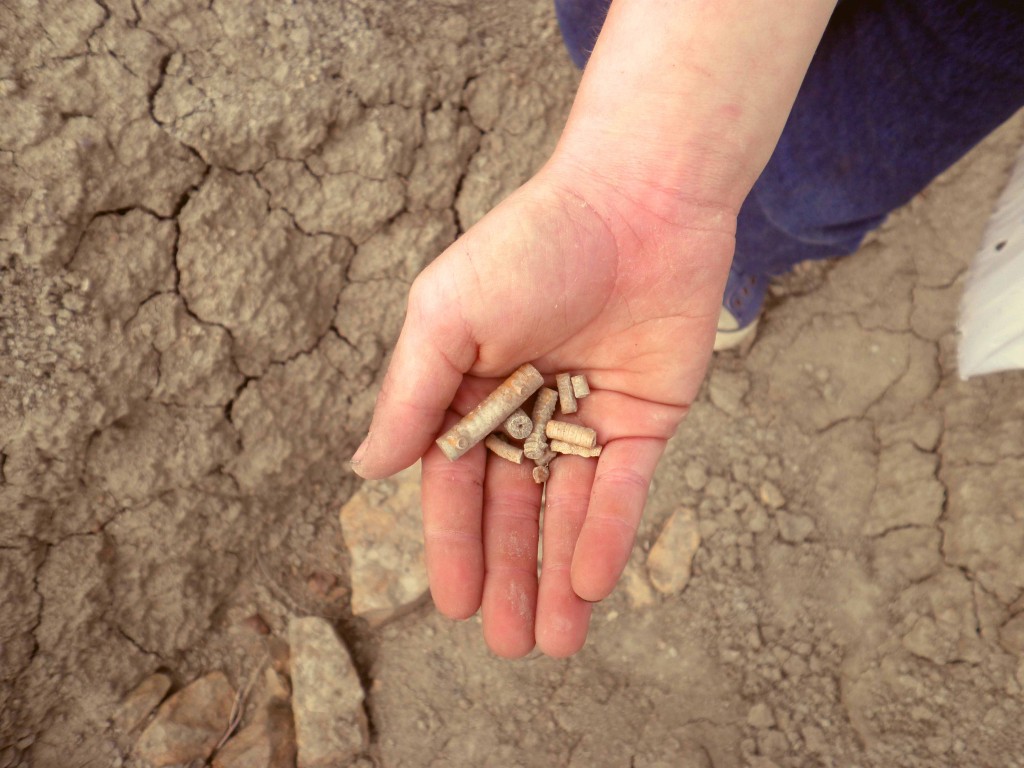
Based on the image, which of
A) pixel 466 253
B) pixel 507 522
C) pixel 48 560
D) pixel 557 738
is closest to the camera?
pixel 466 253

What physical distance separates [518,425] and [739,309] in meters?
1.40

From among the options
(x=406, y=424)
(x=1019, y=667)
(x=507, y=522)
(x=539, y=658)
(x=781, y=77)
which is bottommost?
(x=1019, y=667)

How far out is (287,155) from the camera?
294 centimetres

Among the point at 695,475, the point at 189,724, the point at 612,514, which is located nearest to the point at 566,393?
the point at 612,514

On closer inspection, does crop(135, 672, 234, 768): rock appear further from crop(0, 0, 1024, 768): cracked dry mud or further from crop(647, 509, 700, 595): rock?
crop(647, 509, 700, 595): rock

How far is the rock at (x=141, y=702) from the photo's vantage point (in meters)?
2.77

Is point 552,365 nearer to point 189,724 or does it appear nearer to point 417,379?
point 417,379

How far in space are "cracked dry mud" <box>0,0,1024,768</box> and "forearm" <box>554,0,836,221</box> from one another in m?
1.09

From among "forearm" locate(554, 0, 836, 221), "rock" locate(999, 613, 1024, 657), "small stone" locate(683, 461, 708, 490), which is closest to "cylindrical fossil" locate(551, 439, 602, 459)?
"forearm" locate(554, 0, 836, 221)

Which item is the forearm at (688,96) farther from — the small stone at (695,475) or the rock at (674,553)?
the rock at (674,553)

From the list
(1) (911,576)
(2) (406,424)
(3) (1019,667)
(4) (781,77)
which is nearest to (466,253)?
(2) (406,424)

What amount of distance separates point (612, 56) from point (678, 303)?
78 centimetres

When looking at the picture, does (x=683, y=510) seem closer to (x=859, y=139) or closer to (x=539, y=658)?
(x=539, y=658)

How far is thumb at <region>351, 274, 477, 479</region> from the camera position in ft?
7.16
